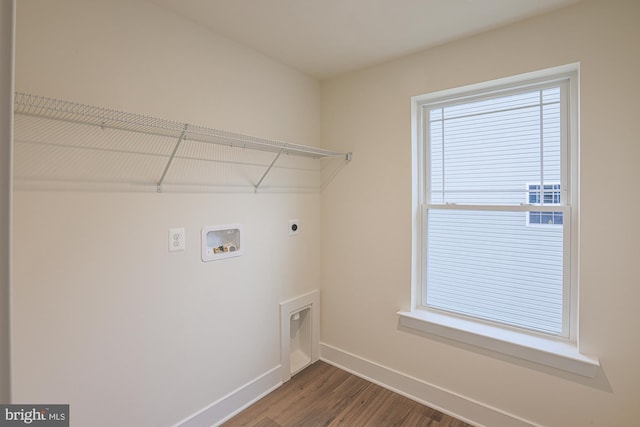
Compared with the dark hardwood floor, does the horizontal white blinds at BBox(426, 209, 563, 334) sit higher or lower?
higher

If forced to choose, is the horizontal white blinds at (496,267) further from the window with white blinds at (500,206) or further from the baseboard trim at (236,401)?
the baseboard trim at (236,401)

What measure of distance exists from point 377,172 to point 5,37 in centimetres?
211

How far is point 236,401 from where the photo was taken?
1968 millimetres

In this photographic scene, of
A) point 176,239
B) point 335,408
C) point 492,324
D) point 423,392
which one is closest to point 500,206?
point 492,324

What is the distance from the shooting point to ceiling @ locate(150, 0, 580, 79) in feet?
5.16

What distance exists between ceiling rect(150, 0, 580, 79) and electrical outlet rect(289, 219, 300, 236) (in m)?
1.24

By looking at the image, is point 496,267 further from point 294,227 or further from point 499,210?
point 294,227

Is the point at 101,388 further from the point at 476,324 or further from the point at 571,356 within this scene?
the point at 571,356

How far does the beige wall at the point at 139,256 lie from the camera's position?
124cm

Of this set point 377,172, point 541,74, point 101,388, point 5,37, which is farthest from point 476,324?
point 5,37

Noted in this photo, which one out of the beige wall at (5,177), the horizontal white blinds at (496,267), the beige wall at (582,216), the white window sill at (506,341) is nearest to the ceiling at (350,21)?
the beige wall at (582,216)

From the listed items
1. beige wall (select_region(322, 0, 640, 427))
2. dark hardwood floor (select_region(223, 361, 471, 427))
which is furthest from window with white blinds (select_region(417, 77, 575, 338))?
dark hardwood floor (select_region(223, 361, 471, 427))

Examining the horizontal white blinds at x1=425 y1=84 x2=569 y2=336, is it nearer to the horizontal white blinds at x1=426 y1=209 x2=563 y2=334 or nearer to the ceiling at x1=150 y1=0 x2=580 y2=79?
the horizontal white blinds at x1=426 y1=209 x2=563 y2=334

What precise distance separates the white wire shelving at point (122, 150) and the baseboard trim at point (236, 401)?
4.43 feet
